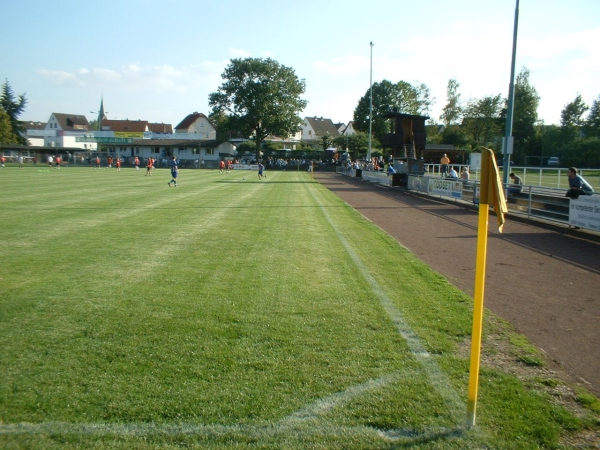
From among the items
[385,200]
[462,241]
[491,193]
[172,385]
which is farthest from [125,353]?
[385,200]

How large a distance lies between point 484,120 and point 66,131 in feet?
261

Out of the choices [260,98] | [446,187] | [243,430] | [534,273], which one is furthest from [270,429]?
[260,98]

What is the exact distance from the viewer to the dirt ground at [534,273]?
5.63m

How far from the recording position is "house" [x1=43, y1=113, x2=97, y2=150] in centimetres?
9938

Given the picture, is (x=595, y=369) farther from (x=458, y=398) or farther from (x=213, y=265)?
(x=213, y=265)

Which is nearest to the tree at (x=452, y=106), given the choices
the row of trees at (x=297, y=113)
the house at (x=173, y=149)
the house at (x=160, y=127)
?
the row of trees at (x=297, y=113)

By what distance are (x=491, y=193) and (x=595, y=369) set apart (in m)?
2.50

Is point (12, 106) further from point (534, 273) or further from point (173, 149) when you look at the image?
point (534, 273)

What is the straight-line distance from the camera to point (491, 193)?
3.80m

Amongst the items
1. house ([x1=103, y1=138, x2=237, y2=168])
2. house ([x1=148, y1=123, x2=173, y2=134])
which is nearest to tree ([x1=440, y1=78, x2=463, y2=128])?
house ([x1=103, y1=138, x2=237, y2=168])

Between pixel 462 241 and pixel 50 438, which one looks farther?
pixel 462 241

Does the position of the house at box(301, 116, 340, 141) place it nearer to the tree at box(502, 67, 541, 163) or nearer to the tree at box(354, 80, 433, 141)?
the tree at box(354, 80, 433, 141)

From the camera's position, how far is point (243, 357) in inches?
194

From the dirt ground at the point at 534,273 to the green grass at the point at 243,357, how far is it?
0.55 metres
